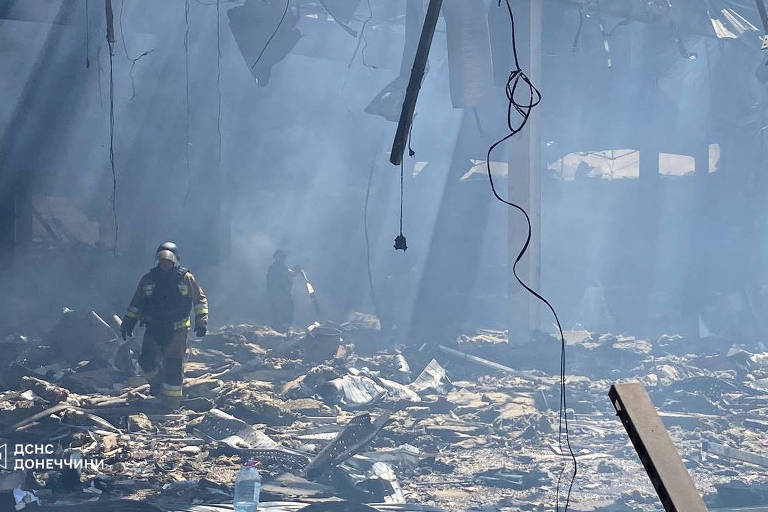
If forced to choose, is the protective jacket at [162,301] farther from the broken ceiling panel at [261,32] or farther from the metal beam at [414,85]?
the metal beam at [414,85]

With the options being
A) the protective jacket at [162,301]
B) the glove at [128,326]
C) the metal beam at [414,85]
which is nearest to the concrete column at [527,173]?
the protective jacket at [162,301]

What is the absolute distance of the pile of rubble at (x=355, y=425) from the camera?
24.1 feet

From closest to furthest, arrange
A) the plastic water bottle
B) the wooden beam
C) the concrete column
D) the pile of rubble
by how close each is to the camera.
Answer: the wooden beam → the plastic water bottle → the pile of rubble → the concrete column

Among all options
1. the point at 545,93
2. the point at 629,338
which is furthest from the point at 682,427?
the point at 545,93

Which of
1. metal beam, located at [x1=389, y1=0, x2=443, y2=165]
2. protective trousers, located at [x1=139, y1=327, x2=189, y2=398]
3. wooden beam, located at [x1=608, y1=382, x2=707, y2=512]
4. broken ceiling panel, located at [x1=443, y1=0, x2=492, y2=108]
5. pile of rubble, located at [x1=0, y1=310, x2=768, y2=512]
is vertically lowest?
pile of rubble, located at [x1=0, y1=310, x2=768, y2=512]

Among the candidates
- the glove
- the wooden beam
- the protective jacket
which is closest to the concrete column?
the protective jacket

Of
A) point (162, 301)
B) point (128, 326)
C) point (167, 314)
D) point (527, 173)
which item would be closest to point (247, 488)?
point (167, 314)

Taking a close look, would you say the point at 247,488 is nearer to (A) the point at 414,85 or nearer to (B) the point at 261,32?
(A) the point at 414,85

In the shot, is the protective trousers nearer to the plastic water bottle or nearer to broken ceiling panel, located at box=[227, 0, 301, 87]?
the plastic water bottle

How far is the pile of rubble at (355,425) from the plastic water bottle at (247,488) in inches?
5.7

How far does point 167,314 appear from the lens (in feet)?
32.0

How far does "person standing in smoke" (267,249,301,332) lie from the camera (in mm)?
17281

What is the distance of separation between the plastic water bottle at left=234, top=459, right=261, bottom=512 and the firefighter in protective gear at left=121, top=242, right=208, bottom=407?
3.02 metres

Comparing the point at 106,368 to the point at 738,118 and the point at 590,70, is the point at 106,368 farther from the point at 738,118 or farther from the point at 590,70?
the point at 738,118
